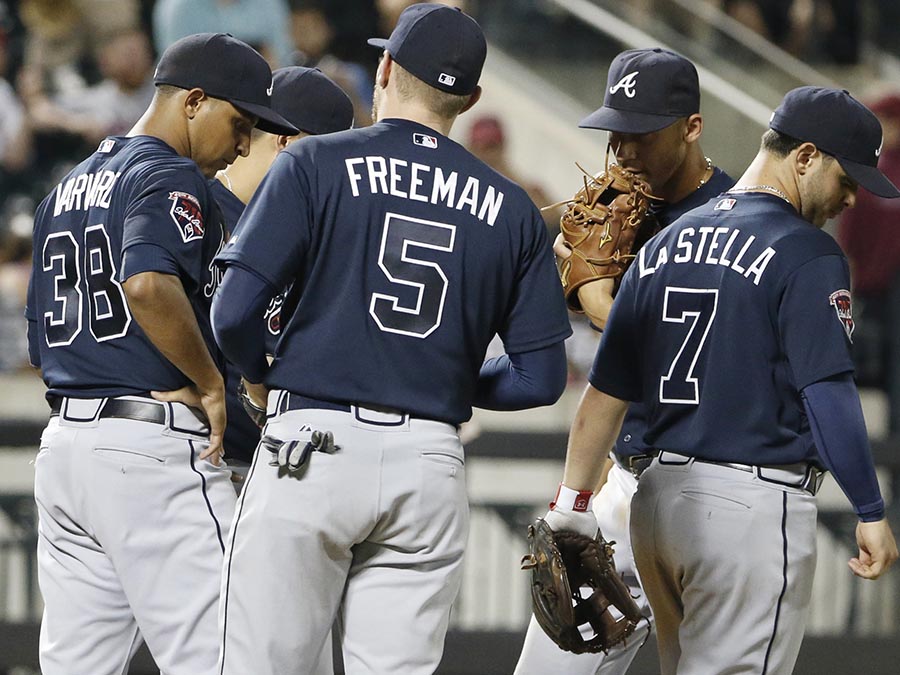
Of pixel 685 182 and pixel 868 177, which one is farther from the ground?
pixel 868 177

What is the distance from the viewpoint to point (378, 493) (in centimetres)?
298

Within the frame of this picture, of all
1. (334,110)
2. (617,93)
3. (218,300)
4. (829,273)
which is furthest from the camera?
(334,110)

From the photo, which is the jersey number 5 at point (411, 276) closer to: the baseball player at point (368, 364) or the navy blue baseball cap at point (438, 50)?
the baseball player at point (368, 364)

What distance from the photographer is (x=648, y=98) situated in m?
3.88

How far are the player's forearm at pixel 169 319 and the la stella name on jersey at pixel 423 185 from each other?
57 cm

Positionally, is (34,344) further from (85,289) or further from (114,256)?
(114,256)

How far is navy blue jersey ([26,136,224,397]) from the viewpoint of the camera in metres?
3.37

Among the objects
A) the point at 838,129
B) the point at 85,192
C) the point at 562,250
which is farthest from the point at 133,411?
the point at 838,129

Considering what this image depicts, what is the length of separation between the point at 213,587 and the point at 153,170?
1.01 meters

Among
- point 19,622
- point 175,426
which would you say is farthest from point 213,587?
point 19,622

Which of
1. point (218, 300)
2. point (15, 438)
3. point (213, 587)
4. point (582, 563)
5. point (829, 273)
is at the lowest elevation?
point (15, 438)

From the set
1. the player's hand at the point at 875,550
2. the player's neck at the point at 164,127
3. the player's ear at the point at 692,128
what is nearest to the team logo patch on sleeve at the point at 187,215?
the player's neck at the point at 164,127

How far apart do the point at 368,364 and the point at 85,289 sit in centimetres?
87

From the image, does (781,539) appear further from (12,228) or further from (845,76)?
(845,76)
